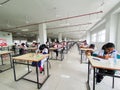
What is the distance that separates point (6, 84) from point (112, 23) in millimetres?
5526

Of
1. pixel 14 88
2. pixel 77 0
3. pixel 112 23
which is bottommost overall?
pixel 14 88

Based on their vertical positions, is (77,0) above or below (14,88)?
above

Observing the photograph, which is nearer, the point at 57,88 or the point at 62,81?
the point at 57,88

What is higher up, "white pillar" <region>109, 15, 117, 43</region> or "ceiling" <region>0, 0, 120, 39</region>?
"ceiling" <region>0, 0, 120, 39</region>

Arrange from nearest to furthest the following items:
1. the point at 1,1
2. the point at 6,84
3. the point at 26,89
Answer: the point at 26,89 < the point at 6,84 < the point at 1,1

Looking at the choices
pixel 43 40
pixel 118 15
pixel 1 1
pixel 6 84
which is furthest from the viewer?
pixel 43 40

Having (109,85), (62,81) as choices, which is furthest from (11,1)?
(109,85)

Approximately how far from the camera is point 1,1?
3117 millimetres

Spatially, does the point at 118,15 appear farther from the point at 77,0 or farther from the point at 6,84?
the point at 6,84

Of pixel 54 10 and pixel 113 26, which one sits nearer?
pixel 54 10

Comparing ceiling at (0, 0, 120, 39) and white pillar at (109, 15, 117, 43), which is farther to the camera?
white pillar at (109, 15, 117, 43)

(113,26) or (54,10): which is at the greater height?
(54,10)

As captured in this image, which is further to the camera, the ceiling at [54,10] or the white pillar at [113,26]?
the white pillar at [113,26]

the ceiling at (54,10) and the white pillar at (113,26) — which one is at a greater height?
the ceiling at (54,10)
